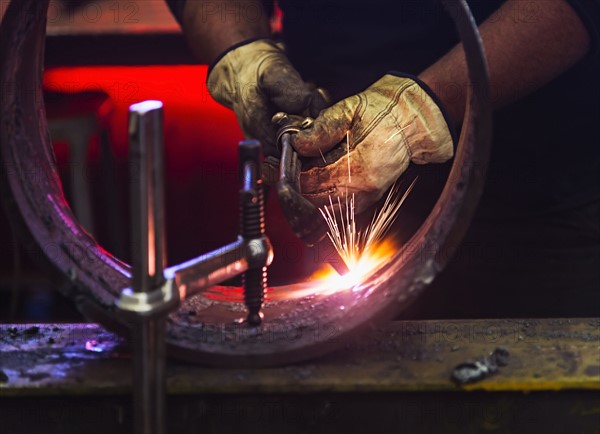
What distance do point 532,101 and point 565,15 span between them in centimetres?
33

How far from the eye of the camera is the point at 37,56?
1413 mm

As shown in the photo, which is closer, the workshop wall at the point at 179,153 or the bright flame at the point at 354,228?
the bright flame at the point at 354,228

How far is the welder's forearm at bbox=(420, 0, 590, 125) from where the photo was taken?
1738 mm

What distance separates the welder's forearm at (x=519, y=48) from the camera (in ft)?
5.70

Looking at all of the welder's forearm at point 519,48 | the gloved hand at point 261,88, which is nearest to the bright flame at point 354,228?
the gloved hand at point 261,88

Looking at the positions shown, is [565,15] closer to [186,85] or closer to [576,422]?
[576,422]

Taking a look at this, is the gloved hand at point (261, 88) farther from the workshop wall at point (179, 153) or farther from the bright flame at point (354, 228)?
the workshop wall at point (179, 153)

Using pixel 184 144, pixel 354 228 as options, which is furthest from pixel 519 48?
pixel 184 144

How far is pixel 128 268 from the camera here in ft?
4.85

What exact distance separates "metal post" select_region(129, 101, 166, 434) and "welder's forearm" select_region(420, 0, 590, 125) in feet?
2.90

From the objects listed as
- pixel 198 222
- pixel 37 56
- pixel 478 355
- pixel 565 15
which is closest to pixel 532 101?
pixel 565 15

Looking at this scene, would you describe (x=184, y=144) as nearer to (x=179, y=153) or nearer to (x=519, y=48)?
(x=179, y=153)

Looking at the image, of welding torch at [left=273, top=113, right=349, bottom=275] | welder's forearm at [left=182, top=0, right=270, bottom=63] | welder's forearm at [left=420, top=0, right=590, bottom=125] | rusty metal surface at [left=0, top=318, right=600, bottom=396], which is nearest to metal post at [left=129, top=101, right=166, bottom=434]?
rusty metal surface at [left=0, top=318, right=600, bottom=396]

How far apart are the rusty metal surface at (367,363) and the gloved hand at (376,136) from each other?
0.35m
